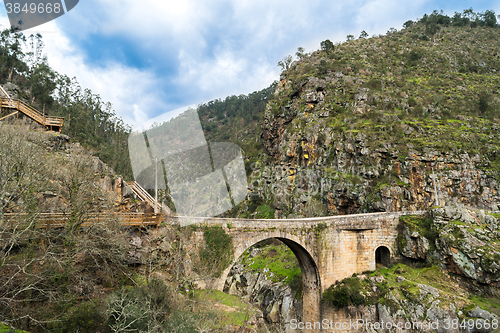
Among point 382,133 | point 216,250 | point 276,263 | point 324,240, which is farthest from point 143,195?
point 382,133

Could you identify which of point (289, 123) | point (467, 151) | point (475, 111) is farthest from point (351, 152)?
point (475, 111)

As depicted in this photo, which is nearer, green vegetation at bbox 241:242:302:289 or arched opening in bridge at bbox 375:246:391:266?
arched opening in bridge at bbox 375:246:391:266

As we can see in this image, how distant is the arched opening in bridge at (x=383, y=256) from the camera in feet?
79.6

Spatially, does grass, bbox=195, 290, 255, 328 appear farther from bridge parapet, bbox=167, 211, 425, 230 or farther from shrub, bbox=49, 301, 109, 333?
shrub, bbox=49, 301, 109, 333

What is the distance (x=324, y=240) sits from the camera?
21.8m

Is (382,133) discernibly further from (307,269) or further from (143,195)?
(143,195)

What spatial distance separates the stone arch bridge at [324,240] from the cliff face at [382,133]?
19.4ft

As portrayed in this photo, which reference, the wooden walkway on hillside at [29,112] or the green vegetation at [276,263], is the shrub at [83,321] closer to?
the wooden walkway on hillside at [29,112]

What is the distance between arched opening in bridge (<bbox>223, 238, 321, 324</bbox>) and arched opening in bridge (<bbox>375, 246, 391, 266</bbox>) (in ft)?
25.9

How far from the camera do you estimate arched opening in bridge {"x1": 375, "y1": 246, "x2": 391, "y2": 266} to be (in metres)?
24.3

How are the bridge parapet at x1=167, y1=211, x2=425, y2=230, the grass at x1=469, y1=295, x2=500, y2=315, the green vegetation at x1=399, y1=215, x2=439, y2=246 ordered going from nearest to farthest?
the grass at x1=469, y1=295, x2=500, y2=315, the bridge parapet at x1=167, y1=211, x2=425, y2=230, the green vegetation at x1=399, y1=215, x2=439, y2=246

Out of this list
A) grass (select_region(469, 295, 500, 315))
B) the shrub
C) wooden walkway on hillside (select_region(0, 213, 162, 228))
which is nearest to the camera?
the shrub

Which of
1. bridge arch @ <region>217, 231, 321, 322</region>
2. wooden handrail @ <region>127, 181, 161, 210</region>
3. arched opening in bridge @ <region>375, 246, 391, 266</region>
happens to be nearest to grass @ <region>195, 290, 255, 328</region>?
bridge arch @ <region>217, 231, 321, 322</region>

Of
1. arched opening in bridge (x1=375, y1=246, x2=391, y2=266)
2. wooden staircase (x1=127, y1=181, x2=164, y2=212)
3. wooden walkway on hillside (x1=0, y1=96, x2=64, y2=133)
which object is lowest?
arched opening in bridge (x1=375, y1=246, x2=391, y2=266)
